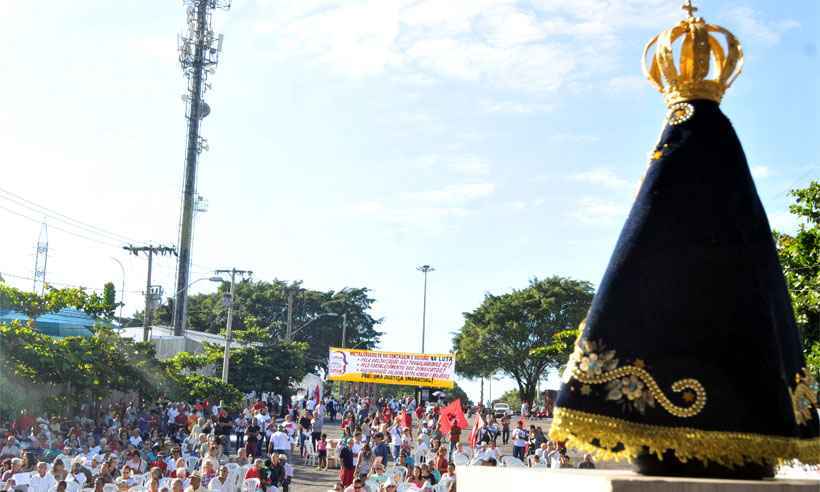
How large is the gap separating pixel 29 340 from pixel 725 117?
2630 cm

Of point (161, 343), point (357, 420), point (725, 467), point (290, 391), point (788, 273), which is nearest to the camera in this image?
point (725, 467)

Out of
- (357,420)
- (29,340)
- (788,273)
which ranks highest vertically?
(788,273)

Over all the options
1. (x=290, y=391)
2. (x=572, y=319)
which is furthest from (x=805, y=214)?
(x=572, y=319)

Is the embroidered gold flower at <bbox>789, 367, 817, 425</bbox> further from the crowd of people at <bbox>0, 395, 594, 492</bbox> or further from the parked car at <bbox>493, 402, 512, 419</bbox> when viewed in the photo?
the parked car at <bbox>493, 402, 512, 419</bbox>

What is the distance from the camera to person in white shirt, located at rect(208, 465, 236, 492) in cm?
1598

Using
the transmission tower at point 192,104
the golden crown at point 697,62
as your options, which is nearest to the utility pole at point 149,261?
the transmission tower at point 192,104

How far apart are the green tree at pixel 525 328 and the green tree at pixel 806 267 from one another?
38035 mm

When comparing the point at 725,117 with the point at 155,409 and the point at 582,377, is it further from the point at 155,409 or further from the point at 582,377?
the point at 155,409

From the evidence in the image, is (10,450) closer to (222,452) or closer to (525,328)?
(222,452)

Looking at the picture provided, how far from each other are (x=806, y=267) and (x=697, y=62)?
56.5ft

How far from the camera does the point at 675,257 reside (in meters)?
4.29

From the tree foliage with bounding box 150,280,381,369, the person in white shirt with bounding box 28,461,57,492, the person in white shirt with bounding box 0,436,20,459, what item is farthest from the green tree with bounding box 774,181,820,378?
the tree foliage with bounding box 150,280,381,369

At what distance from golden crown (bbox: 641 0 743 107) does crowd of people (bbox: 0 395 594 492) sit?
10407 mm

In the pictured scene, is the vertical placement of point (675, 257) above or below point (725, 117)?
below
